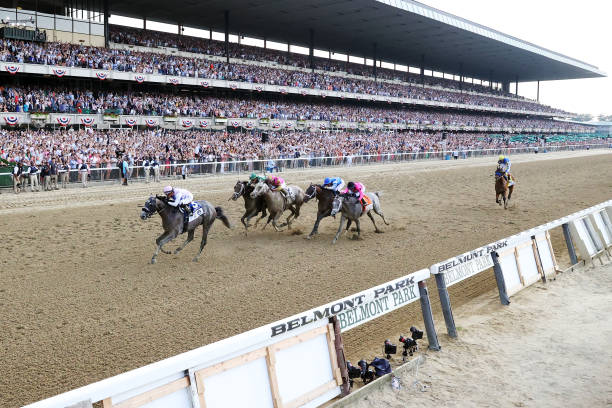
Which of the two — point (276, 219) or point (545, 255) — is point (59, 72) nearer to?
point (276, 219)

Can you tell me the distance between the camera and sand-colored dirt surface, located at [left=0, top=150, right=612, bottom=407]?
561cm

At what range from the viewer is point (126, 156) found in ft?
74.6

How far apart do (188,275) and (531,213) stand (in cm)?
1142

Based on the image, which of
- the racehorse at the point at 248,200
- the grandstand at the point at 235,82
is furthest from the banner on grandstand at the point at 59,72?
the racehorse at the point at 248,200

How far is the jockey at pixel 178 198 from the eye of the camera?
899 centimetres

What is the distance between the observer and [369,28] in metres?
47.8

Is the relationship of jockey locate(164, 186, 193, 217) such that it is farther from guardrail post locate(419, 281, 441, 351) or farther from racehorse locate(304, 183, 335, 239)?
guardrail post locate(419, 281, 441, 351)

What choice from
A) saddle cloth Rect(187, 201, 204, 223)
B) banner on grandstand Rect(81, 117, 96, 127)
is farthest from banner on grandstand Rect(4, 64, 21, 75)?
saddle cloth Rect(187, 201, 204, 223)

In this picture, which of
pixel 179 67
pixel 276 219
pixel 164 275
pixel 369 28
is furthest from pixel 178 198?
pixel 369 28

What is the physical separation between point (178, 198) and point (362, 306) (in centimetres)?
537

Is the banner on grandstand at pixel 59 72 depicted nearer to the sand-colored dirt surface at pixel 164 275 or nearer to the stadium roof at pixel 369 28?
the stadium roof at pixel 369 28

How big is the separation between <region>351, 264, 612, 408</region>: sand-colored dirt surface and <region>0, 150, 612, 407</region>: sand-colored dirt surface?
844 millimetres

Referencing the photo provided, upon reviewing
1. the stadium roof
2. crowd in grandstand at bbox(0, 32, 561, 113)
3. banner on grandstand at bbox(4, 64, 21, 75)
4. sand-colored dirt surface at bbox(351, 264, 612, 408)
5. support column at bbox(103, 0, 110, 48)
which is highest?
the stadium roof

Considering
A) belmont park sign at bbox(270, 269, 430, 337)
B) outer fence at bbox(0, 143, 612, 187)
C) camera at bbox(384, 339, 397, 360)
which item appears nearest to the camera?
belmont park sign at bbox(270, 269, 430, 337)
